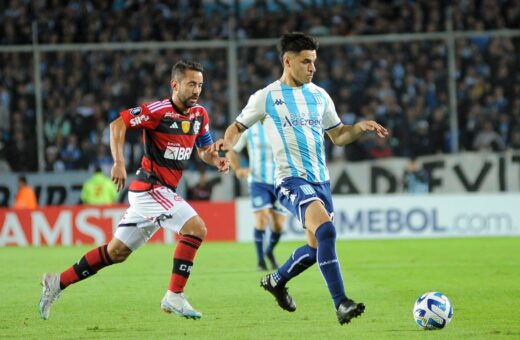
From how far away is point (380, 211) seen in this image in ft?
63.3

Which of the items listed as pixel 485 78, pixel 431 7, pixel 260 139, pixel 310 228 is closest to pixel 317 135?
pixel 310 228

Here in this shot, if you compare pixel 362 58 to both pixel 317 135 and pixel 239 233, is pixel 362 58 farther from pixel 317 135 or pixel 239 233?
pixel 317 135

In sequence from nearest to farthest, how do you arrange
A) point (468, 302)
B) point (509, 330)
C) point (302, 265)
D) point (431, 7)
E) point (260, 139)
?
point (509, 330), point (302, 265), point (468, 302), point (260, 139), point (431, 7)

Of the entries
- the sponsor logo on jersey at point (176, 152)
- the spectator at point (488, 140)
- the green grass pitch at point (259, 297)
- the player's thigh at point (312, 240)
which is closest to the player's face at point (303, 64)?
the sponsor logo on jersey at point (176, 152)

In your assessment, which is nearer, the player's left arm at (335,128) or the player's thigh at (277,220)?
the player's left arm at (335,128)

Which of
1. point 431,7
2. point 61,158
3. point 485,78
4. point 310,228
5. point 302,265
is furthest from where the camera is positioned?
point 431,7

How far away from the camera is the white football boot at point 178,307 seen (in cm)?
775

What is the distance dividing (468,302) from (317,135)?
225 cm

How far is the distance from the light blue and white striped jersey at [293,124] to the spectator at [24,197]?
10921 mm

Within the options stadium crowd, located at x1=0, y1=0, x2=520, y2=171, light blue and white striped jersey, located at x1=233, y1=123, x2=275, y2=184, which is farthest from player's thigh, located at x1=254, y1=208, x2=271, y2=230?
stadium crowd, located at x1=0, y1=0, x2=520, y2=171

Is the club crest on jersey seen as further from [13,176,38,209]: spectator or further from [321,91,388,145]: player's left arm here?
[13,176,38,209]: spectator

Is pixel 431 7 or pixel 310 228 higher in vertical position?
pixel 431 7

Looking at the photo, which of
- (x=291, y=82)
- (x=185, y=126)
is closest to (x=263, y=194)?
(x=185, y=126)

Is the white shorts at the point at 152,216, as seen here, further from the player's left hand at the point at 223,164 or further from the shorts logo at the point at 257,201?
the shorts logo at the point at 257,201
